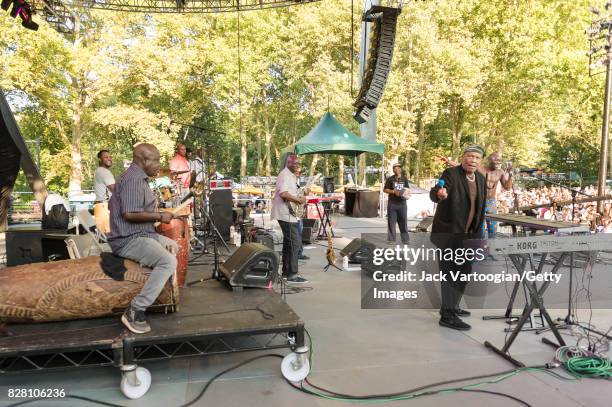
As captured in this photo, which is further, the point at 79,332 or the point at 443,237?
the point at 443,237

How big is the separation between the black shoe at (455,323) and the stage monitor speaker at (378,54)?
4.30 m

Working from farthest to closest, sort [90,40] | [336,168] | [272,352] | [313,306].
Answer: [336,168]
[90,40]
[313,306]
[272,352]

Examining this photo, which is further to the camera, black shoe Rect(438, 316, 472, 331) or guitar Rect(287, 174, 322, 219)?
guitar Rect(287, 174, 322, 219)

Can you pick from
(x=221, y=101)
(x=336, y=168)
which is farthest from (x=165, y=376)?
(x=336, y=168)

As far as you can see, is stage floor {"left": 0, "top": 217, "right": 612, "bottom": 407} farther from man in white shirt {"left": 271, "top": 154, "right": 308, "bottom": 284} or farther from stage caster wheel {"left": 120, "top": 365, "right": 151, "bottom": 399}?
man in white shirt {"left": 271, "top": 154, "right": 308, "bottom": 284}

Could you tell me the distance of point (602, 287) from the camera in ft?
20.5

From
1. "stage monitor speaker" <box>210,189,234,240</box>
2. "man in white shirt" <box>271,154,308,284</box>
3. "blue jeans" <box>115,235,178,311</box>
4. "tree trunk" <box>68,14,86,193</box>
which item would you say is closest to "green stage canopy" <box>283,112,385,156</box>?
"stage monitor speaker" <box>210,189,234,240</box>

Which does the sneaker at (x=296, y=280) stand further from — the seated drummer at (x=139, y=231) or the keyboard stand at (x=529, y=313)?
the seated drummer at (x=139, y=231)

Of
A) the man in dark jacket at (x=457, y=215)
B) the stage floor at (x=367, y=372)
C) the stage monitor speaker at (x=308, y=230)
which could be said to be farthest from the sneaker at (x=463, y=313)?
the stage monitor speaker at (x=308, y=230)

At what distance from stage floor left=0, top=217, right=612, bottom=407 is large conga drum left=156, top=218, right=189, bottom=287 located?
4.24 ft

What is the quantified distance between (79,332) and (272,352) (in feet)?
5.31

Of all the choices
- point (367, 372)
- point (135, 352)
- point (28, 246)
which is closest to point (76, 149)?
point (28, 246)

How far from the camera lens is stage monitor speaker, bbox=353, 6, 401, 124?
7574 millimetres

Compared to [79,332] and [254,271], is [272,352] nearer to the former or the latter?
[254,271]
